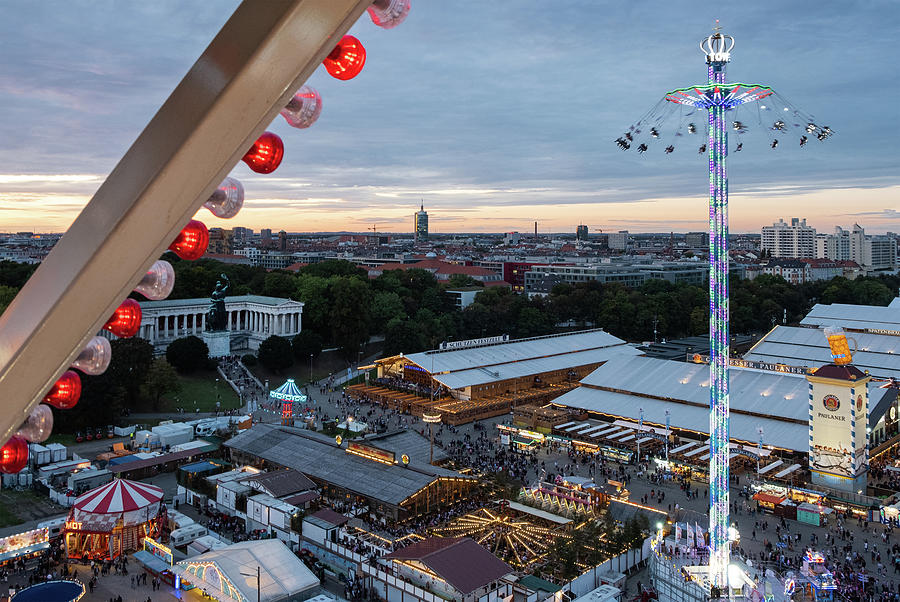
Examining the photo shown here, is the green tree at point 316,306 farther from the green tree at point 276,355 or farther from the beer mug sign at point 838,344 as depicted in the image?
the beer mug sign at point 838,344

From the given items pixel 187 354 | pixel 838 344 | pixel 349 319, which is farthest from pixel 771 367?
pixel 187 354

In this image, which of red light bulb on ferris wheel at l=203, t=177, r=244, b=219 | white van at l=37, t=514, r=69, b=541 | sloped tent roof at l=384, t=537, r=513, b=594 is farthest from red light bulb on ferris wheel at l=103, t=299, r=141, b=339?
white van at l=37, t=514, r=69, b=541

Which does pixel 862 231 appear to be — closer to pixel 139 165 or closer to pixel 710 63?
pixel 710 63

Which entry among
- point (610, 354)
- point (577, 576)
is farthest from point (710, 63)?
point (610, 354)

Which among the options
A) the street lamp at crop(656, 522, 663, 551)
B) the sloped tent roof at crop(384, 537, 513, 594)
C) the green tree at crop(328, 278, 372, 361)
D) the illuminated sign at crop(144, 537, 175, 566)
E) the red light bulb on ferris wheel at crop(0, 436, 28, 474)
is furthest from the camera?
the green tree at crop(328, 278, 372, 361)

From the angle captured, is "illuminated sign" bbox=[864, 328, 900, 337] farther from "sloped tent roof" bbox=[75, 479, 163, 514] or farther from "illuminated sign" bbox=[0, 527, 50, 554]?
"illuminated sign" bbox=[0, 527, 50, 554]

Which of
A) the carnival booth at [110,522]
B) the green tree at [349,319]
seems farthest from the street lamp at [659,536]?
the green tree at [349,319]
